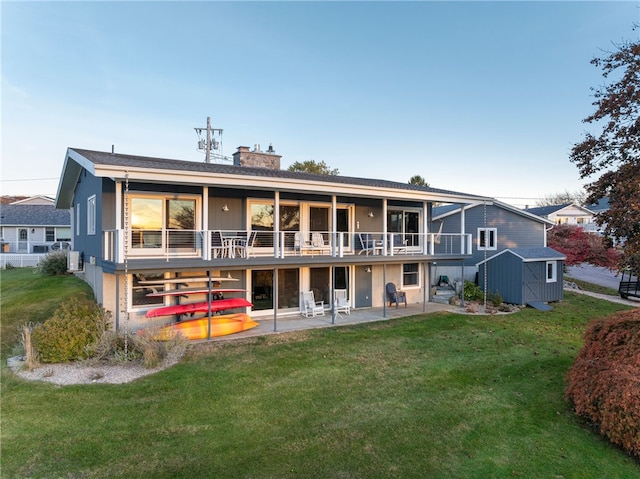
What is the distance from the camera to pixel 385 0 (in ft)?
53.7

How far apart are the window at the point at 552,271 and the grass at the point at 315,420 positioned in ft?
29.0

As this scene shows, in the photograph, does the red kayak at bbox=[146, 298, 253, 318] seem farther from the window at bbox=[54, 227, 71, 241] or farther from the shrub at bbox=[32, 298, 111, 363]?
the window at bbox=[54, 227, 71, 241]

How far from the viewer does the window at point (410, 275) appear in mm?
16562

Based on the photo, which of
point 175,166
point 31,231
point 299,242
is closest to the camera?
point 175,166

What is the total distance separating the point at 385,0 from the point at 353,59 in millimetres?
3542

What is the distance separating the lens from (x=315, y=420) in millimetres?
5910

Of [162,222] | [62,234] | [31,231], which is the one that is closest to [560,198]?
[162,222]

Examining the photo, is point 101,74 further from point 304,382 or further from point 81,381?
point 304,382

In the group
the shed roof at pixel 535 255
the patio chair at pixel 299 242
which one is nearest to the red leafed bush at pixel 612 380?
the patio chair at pixel 299 242

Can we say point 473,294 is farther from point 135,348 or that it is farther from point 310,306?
point 135,348

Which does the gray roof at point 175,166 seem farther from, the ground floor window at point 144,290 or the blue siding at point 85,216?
the ground floor window at point 144,290

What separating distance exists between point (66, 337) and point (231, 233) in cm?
552

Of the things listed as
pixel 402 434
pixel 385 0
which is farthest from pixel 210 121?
pixel 402 434

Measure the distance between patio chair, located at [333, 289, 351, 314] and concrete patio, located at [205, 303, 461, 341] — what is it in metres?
0.25
